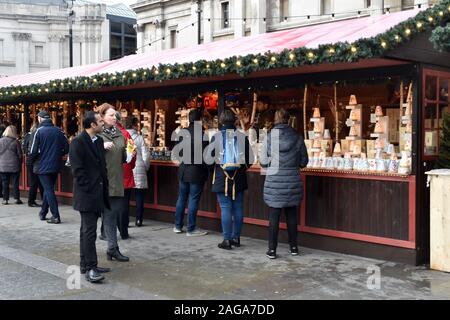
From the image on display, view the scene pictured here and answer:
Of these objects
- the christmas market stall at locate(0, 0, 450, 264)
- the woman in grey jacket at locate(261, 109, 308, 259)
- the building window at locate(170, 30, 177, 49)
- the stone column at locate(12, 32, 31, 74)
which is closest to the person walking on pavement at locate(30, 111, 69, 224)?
the christmas market stall at locate(0, 0, 450, 264)

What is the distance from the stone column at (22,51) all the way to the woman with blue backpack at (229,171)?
2213 inches

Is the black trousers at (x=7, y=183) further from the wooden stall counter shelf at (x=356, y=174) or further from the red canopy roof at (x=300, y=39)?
the wooden stall counter shelf at (x=356, y=174)

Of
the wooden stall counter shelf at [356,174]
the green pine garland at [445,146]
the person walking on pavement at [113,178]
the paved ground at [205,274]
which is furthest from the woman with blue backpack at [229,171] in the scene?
the green pine garland at [445,146]

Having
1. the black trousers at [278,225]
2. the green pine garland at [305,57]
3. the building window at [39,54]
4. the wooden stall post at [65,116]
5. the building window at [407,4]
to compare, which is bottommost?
the black trousers at [278,225]

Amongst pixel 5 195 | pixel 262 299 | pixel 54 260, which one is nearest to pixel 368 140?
pixel 262 299

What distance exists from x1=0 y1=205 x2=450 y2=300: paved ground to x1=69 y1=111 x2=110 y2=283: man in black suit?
0.29 m

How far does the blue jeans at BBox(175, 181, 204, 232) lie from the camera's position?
27.9 feet

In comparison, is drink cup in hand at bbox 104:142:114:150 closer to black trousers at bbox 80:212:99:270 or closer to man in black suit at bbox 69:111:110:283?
man in black suit at bbox 69:111:110:283

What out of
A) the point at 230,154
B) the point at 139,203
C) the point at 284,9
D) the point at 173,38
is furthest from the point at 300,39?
the point at 173,38

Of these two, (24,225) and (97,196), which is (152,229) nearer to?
(24,225)

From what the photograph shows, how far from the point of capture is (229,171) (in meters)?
7.51

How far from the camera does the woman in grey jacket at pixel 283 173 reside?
695cm

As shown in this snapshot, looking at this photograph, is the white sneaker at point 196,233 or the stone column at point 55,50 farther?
the stone column at point 55,50

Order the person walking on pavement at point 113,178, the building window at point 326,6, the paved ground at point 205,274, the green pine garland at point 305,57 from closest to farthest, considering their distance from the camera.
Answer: the paved ground at point 205,274, the green pine garland at point 305,57, the person walking on pavement at point 113,178, the building window at point 326,6
